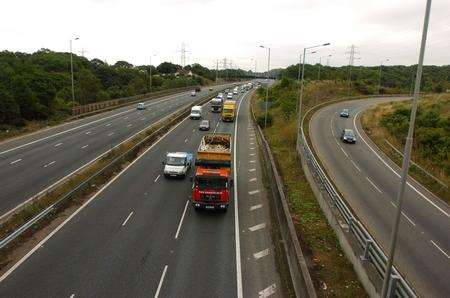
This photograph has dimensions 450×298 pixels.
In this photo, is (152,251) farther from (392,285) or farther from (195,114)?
(195,114)

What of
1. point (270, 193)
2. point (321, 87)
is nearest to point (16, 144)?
point (270, 193)

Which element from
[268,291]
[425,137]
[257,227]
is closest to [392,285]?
[268,291]

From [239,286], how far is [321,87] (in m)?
104

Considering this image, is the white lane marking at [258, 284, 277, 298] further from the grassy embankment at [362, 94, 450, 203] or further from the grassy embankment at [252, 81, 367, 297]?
the grassy embankment at [362, 94, 450, 203]

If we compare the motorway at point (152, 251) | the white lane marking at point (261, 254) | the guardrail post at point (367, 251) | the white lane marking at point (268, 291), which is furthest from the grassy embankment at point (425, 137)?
the white lane marking at point (268, 291)

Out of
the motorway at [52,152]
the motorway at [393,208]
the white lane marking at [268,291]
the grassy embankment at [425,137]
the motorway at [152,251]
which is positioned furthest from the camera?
the grassy embankment at [425,137]

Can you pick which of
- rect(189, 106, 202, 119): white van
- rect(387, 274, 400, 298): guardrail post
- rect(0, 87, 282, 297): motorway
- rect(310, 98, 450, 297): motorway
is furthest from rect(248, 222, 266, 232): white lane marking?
rect(189, 106, 202, 119): white van

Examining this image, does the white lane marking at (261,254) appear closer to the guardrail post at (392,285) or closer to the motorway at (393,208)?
the motorway at (393,208)

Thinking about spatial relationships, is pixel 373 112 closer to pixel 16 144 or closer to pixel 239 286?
pixel 16 144

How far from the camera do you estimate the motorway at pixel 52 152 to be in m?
27.1

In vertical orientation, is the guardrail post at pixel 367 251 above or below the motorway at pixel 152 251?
above

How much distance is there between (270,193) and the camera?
27.4m

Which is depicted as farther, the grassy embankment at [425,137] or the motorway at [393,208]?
the grassy embankment at [425,137]

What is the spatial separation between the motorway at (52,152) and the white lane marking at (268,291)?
15222 millimetres
